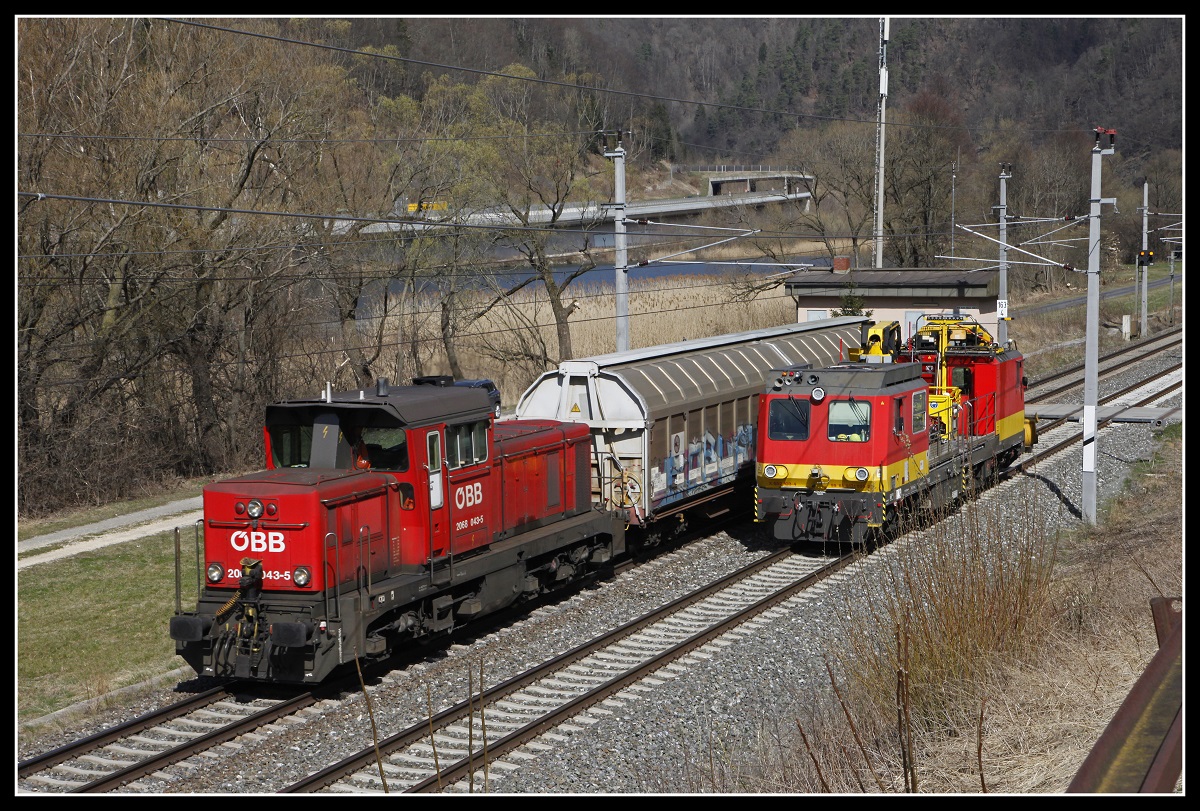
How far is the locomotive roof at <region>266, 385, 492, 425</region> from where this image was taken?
523 inches

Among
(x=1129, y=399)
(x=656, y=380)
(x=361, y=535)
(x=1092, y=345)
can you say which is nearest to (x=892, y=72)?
(x=1129, y=399)

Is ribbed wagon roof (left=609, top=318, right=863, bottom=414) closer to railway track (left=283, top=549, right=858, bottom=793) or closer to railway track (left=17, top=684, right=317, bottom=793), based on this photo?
railway track (left=283, top=549, right=858, bottom=793)

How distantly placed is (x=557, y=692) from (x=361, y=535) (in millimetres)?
2938

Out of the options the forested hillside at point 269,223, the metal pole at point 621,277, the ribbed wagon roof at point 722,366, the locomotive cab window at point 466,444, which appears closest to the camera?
the locomotive cab window at point 466,444

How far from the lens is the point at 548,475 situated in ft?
55.2

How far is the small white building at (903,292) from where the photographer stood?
38.1 m

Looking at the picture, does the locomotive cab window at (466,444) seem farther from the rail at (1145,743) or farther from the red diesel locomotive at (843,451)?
the rail at (1145,743)

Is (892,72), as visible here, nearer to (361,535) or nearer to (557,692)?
(557,692)

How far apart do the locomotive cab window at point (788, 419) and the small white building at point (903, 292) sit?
765 inches

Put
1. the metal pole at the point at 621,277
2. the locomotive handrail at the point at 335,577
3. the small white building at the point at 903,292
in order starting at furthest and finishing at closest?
1. the small white building at the point at 903,292
2. the metal pole at the point at 621,277
3. the locomotive handrail at the point at 335,577

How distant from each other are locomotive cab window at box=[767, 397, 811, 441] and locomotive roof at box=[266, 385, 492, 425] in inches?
250

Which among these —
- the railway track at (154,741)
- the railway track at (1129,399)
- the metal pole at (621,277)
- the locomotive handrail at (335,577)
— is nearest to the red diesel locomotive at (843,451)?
the metal pole at (621,277)

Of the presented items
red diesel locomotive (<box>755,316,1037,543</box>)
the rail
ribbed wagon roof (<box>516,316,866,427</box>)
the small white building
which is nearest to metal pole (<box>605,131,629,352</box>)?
ribbed wagon roof (<box>516,316,866,427</box>)

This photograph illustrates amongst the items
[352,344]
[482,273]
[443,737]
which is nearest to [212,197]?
[352,344]
